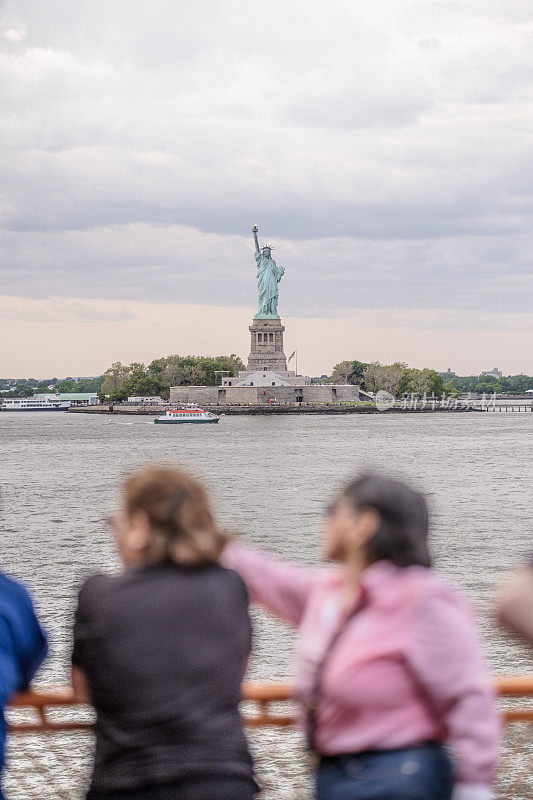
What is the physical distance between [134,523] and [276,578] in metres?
0.48

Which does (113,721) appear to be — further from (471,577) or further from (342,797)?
(471,577)

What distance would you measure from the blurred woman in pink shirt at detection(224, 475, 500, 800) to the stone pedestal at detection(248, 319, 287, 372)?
107m

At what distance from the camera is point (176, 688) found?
2.46m

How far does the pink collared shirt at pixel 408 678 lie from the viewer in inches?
93.7

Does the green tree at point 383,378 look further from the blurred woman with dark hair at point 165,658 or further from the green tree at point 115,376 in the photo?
the blurred woman with dark hair at point 165,658

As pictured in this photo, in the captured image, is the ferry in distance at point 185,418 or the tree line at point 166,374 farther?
the tree line at point 166,374

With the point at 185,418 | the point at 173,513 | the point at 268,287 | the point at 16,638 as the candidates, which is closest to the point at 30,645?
the point at 16,638

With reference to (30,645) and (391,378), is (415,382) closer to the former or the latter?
(391,378)

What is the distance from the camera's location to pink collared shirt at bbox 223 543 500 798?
2.38 m

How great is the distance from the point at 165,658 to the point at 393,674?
555 mm

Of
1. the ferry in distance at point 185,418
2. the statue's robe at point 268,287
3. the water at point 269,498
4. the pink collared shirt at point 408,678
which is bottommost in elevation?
the water at point 269,498

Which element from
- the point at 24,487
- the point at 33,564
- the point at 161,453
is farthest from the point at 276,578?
the point at 161,453

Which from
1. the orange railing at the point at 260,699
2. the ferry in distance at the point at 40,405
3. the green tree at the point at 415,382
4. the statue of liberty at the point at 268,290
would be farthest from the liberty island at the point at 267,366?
the orange railing at the point at 260,699

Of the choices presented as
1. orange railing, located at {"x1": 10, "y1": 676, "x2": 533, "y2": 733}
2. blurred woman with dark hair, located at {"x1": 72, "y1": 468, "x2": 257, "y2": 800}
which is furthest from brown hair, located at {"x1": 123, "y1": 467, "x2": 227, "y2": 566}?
orange railing, located at {"x1": 10, "y1": 676, "x2": 533, "y2": 733}
